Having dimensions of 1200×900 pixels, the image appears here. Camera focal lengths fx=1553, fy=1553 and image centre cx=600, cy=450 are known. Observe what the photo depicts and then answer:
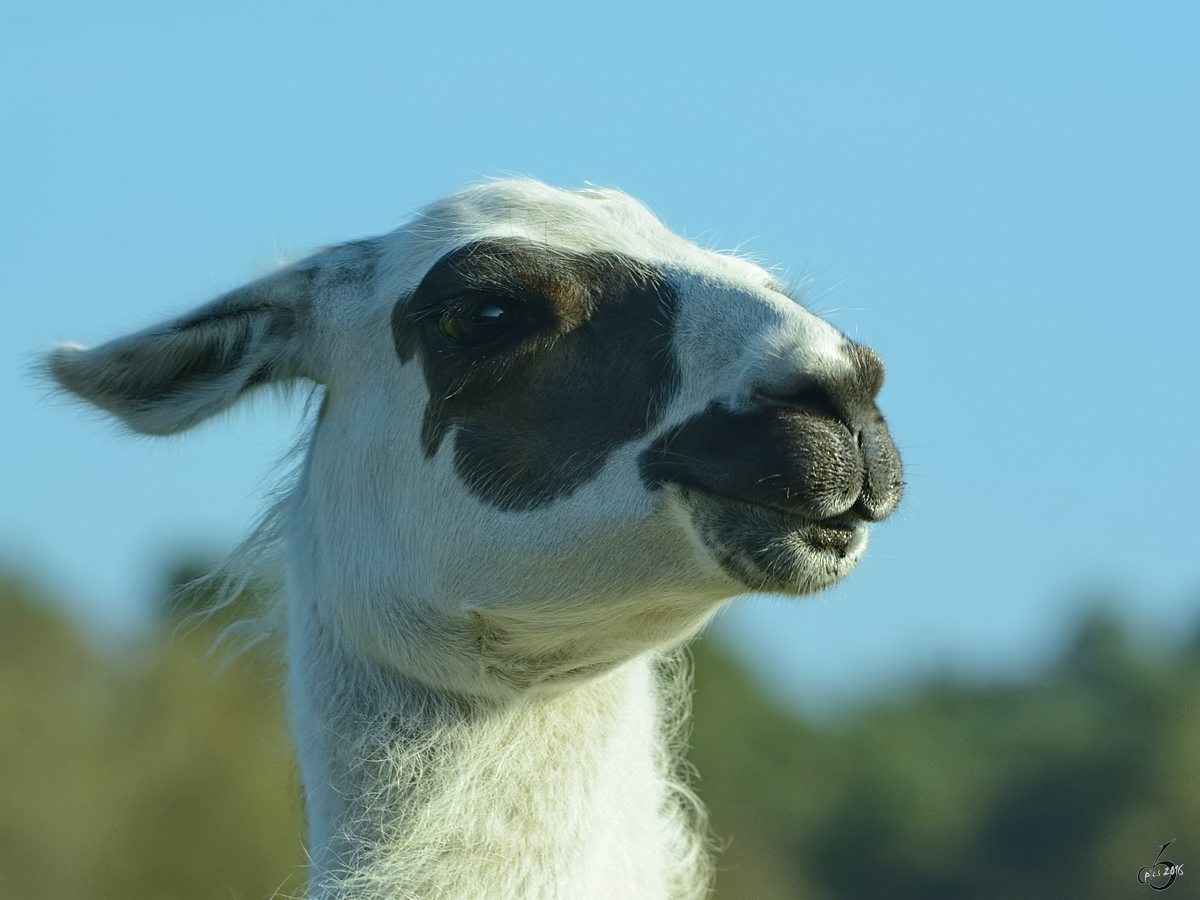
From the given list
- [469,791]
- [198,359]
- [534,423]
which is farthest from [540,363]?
[198,359]

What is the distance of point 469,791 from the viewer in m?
4.50

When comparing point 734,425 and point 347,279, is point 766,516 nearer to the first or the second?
point 734,425

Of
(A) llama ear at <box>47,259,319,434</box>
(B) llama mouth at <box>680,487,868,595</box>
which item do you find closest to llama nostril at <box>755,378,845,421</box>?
(B) llama mouth at <box>680,487,868,595</box>

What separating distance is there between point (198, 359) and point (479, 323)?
1158 millimetres

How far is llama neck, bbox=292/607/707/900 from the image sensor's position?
4.44m

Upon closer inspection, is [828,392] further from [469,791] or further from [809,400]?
[469,791]

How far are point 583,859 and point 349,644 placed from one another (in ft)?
3.14

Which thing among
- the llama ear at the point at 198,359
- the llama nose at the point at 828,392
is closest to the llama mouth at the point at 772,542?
the llama nose at the point at 828,392

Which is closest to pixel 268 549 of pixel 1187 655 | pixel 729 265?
pixel 729 265

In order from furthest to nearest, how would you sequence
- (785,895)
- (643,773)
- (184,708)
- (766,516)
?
(785,895) → (184,708) → (643,773) → (766,516)

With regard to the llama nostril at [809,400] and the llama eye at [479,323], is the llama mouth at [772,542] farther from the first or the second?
the llama eye at [479,323]

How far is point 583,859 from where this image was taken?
4.48m

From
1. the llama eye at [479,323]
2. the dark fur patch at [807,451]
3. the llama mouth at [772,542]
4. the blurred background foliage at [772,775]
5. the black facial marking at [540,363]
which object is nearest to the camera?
the dark fur patch at [807,451]

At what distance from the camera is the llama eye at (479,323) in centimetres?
442
